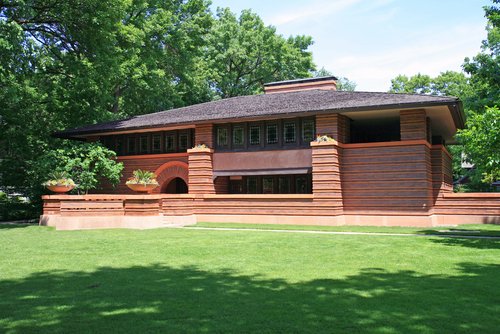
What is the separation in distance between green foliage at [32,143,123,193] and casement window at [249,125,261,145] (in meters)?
8.18

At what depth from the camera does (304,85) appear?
32469mm

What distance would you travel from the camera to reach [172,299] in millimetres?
6867

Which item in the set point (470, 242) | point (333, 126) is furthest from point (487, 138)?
point (333, 126)

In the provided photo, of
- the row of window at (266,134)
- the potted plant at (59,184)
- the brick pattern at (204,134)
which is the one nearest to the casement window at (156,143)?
the brick pattern at (204,134)

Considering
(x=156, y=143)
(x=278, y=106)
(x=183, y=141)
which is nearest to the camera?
(x=278, y=106)

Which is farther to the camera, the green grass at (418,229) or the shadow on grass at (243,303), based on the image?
the green grass at (418,229)

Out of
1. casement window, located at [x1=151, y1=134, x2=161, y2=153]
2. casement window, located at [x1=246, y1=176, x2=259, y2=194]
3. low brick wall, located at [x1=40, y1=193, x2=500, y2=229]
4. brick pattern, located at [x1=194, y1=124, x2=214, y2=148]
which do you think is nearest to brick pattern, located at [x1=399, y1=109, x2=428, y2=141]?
low brick wall, located at [x1=40, y1=193, x2=500, y2=229]

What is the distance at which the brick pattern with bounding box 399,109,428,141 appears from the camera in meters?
22.4

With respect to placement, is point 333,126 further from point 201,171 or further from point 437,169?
point 201,171

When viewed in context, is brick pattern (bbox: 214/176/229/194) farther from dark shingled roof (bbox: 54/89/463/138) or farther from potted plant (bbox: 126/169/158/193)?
potted plant (bbox: 126/169/158/193)

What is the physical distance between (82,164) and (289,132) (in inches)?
457

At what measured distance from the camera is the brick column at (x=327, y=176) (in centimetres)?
2319

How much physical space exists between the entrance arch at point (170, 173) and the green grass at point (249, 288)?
1468 centimetres

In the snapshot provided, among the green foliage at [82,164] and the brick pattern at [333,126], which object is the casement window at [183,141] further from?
the brick pattern at [333,126]
